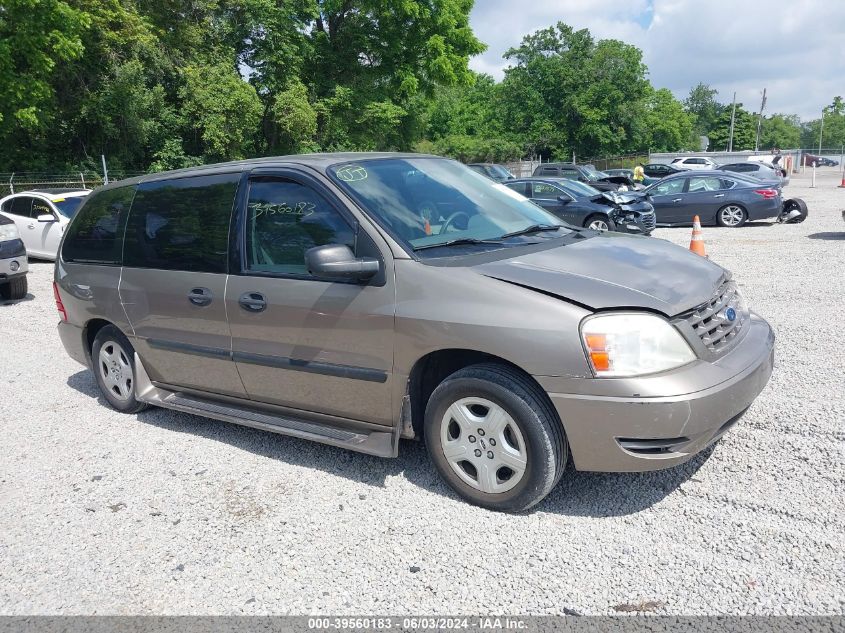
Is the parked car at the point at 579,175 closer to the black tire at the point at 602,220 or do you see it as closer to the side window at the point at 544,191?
the side window at the point at 544,191

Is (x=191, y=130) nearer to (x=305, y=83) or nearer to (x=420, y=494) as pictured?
(x=305, y=83)

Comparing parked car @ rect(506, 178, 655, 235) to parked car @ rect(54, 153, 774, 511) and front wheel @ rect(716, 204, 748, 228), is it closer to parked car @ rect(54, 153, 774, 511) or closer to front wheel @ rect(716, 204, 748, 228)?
front wheel @ rect(716, 204, 748, 228)

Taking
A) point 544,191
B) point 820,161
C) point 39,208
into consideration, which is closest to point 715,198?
point 544,191

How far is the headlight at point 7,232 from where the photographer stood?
33.4 feet

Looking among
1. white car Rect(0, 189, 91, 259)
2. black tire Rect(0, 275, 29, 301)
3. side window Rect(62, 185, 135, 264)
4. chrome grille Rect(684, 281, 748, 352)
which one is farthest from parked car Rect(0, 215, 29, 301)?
chrome grille Rect(684, 281, 748, 352)

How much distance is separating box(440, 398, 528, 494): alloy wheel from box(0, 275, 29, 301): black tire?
926 cm

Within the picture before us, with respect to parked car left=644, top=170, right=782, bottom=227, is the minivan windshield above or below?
above

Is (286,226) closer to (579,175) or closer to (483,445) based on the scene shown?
(483,445)

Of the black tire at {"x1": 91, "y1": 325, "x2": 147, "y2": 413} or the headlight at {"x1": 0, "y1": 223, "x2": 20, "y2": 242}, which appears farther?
the headlight at {"x1": 0, "y1": 223, "x2": 20, "y2": 242}

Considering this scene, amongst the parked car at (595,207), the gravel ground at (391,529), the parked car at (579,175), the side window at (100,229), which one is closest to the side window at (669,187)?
the parked car at (595,207)

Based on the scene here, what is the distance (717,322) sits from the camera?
11.3 ft

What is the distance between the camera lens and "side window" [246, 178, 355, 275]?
3.90m

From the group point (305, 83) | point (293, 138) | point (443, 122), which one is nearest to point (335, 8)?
point (305, 83)

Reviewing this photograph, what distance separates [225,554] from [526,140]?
6101cm
